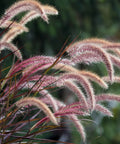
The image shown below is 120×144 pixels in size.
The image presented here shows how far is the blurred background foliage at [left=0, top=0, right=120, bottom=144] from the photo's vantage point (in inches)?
80.4

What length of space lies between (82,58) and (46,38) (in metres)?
1.57

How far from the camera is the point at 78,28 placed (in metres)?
2.55

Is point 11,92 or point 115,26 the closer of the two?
point 11,92

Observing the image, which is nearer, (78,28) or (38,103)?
(38,103)

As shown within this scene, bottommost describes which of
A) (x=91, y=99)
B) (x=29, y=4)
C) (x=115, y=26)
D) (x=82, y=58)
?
(x=115, y=26)

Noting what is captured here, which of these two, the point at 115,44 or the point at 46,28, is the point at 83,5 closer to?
the point at 46,28

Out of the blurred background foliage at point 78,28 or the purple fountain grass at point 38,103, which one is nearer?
the purple fountain grass at point 38,103

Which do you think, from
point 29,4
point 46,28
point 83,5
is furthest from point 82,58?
point 83,5

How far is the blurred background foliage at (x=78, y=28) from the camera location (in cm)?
204

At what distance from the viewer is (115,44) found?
0.87m

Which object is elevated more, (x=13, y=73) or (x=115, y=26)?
(x=13, y=73)

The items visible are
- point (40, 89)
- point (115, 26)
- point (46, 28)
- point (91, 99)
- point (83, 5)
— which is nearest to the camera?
point (91, 99)

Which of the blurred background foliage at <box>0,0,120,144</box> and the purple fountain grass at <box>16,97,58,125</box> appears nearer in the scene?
the purple fountain grass at <box>16,97,58,125</box>

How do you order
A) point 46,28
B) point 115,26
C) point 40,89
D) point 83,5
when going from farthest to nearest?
point 115,26 < point 83,5 < point 46,28 < point 40,89
